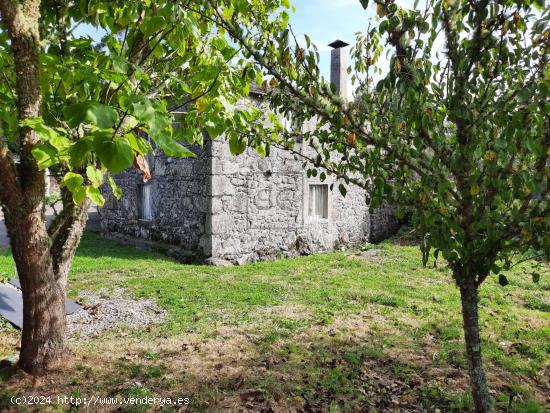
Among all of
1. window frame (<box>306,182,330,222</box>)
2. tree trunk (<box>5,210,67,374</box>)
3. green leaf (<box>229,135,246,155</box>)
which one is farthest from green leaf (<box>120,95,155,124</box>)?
window frame (<box>306,182,330,222</box>)

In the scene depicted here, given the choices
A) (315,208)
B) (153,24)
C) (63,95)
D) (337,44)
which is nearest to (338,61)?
(337,44)

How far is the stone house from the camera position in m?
9.94

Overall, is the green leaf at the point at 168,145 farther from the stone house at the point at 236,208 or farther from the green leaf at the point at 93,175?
the stone house at the point at 236,208

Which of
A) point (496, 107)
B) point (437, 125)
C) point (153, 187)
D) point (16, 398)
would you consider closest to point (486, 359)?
point (437, 125)

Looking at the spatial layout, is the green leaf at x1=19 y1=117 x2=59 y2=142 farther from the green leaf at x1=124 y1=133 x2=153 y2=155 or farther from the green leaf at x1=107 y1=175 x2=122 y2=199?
the green leaf at x1=107 y1=175 x2=122 y2=199

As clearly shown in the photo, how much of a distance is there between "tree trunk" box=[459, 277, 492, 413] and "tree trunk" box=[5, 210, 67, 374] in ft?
11.1

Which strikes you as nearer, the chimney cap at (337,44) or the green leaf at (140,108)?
the green leaf at (140,108)

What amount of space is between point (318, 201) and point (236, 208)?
3079mm

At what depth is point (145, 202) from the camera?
486 inches

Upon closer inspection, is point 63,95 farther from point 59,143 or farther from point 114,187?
point 59,143

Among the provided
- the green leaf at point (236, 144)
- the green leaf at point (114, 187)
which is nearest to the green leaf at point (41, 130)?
the green leaf at point (114, 187)

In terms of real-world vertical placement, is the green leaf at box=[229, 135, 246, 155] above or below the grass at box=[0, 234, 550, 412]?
above

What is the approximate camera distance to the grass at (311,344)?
363 cm

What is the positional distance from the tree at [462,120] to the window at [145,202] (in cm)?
987
